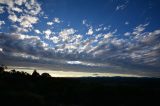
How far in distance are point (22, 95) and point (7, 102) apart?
4.97 meters

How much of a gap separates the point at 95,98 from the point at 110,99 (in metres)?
3.04

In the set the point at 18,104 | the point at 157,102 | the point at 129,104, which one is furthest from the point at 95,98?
the point at 18,104

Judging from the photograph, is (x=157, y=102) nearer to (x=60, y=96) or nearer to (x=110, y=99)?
(x=110, y=99)

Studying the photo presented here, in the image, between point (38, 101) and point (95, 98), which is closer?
point (38, 101)

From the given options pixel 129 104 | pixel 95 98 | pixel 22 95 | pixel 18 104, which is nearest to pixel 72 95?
pixel 95 98

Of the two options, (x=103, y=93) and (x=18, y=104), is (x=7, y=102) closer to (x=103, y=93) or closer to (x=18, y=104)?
(x=18, y=104)

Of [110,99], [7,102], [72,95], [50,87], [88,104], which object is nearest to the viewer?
[7,102]

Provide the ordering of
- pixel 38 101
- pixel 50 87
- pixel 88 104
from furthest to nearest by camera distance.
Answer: pixel 50 87, pixel 88 104, pixel 38 101

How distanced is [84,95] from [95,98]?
3862 mm

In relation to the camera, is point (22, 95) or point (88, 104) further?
point (88, 104)

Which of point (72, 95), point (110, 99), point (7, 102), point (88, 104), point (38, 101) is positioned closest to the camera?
point (7, 102)

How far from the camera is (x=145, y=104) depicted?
38.8 meters

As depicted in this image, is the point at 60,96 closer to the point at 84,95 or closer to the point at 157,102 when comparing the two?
the point at 84,95

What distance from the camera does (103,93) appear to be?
48.5 metres
